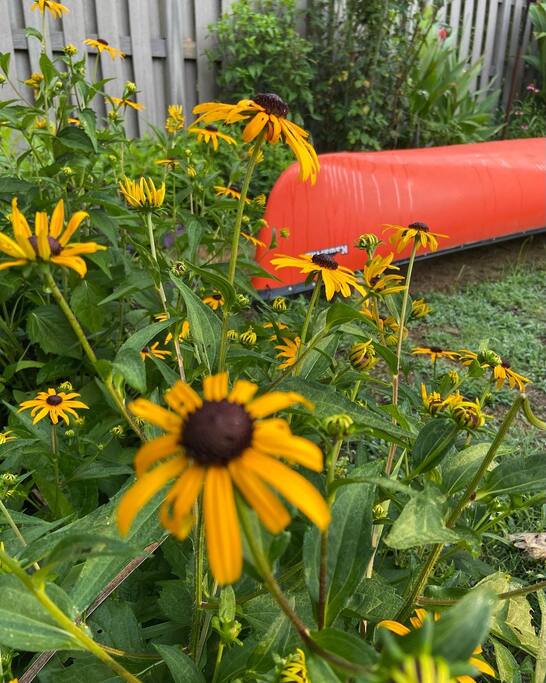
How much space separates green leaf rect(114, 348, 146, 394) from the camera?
0.53 meters

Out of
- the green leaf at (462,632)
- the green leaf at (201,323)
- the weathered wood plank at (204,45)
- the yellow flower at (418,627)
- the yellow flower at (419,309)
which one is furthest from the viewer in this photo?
the weathered wood plank at (204,45)

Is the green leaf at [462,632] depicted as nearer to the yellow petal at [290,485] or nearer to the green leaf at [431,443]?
the yellow petal at [290,485]

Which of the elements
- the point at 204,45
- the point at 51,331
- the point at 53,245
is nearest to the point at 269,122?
the point at 53,245

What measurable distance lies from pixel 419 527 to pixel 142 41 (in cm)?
317

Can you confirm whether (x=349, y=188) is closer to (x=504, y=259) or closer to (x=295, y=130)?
(x=504, y=259)

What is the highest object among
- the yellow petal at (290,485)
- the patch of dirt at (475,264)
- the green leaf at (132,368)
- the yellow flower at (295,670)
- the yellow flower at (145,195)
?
the yellow flower at (145,195)

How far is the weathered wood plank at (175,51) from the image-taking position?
120 inches

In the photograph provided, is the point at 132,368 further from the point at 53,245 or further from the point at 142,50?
the point at 142,50

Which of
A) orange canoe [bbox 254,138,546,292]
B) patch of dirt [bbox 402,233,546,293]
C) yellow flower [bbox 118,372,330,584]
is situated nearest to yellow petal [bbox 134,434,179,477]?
yellow flower [bbox 118,372,330,584]

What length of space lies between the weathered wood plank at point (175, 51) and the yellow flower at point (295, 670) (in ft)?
10.4

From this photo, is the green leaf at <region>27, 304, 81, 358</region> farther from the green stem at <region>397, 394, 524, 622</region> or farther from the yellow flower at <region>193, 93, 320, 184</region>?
the green stem at <region>397, 394, 524, 622</region>

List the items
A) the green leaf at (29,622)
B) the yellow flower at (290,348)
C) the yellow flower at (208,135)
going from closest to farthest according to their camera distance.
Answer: the green leaf at (29,622) < the yellow flower at (290,348) < the yellow flower at (208,135)

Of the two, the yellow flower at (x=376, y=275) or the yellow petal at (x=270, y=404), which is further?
the yellow flower at (x=376, y=275)

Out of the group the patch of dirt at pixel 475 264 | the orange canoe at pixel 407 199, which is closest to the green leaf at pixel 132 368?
the orange canoe at pixel 407 199
